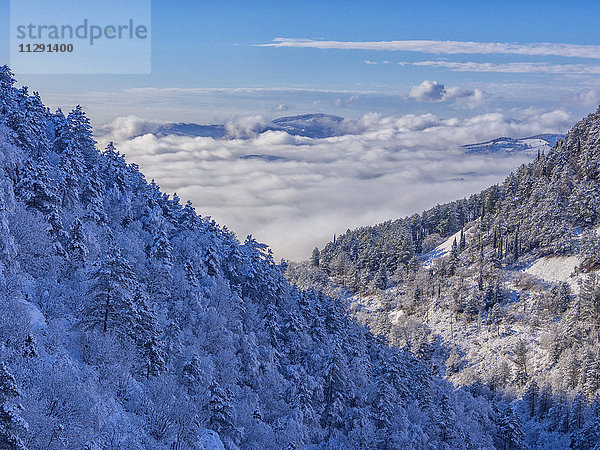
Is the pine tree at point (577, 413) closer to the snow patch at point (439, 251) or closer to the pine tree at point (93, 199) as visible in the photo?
the snow patch at point (439, 251)

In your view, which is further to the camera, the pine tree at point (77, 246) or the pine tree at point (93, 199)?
the pine tree at point (93, 199)

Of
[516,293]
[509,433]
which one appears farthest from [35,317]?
[516,293]

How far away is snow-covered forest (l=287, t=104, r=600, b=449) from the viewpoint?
95.9 metres

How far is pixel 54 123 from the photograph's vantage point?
221 feet

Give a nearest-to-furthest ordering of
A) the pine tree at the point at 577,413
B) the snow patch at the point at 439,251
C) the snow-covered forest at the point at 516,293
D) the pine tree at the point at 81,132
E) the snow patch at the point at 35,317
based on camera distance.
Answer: the snow patch at the point at 35,317 < the pine tree at the point at 81,132 < the pine tree at the point at 577,413 < the snow-covered forest at the point at 516,293 < the snow patch at the point at 439,251

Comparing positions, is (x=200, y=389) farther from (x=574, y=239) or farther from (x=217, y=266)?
(x=574, y=239)

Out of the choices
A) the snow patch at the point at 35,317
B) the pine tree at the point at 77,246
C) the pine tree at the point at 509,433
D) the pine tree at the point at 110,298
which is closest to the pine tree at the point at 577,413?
the pine tree at the point at 509,433

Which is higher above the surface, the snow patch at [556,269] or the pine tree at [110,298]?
the pine tree at [110,298]

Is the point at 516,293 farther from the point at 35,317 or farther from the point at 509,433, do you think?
the point at 35,317

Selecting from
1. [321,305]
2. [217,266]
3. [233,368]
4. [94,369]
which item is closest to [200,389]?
[233,368]

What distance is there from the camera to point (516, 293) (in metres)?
132

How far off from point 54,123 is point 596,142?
501ft

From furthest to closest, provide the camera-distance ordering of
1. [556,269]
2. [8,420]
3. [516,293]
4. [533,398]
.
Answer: [516,293]
[556,269]
[533,398]
[8,420]

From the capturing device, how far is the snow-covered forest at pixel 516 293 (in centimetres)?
9588
